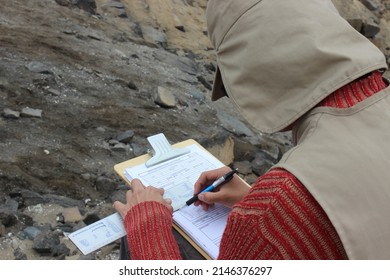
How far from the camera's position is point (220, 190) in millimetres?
2102

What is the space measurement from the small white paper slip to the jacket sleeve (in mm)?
70

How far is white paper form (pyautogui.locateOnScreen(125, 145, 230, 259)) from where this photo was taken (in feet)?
6.47

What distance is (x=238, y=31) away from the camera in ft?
5.71

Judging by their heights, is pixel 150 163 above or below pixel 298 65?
below

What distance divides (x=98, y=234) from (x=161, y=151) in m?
0.60

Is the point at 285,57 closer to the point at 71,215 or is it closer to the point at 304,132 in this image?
the point at 304,132

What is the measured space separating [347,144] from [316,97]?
0.20 metres

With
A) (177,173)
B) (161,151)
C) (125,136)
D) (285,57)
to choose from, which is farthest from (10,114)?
(285,57)

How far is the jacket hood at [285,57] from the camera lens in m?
1.54

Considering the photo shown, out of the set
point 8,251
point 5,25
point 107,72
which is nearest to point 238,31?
point 8,251

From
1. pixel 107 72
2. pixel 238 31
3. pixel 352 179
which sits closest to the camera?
pixel 352 179

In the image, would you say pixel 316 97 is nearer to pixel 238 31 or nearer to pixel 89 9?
pixel 238 31

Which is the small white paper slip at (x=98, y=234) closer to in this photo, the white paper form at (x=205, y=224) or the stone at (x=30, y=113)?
the white paper form at (x=205, y=224)

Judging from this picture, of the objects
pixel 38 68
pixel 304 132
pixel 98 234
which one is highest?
pixel 304 132
